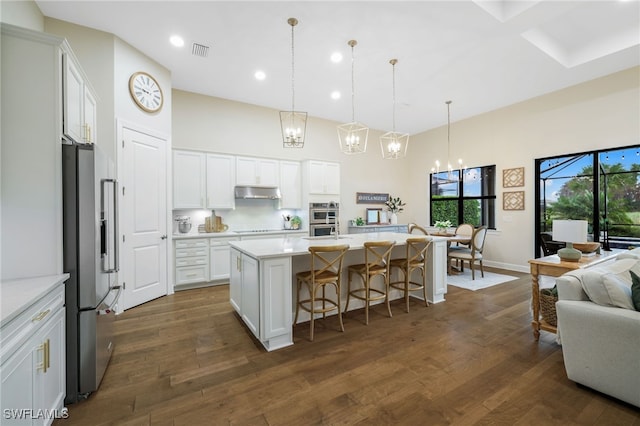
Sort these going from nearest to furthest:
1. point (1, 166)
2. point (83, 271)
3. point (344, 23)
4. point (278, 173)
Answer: point (1, 166) → point (83, 271) → point (344, 23) → point (278, 173)

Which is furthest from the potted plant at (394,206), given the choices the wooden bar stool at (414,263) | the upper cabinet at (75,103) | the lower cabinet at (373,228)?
the upper cabinet at (75,103)

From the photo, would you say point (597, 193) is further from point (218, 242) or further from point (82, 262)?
point (82, 262)

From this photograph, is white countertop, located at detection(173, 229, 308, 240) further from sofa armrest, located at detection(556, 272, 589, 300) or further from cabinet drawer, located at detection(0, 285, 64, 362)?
sofa armrest, located at detection(556, 272, 589, 300)

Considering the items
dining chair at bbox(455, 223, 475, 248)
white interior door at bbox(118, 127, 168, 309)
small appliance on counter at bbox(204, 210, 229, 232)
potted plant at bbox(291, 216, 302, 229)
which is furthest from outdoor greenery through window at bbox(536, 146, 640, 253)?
white interior door at bbox(118, 127, 168, 309)

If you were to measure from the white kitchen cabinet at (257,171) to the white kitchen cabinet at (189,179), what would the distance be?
0.65 m

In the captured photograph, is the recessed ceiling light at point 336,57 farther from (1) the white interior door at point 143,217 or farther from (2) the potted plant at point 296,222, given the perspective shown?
(2) the potted plant at point 296,222

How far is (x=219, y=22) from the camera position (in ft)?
10.5

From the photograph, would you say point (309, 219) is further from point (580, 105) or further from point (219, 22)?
point (580, 105)

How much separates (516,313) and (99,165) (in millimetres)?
4606

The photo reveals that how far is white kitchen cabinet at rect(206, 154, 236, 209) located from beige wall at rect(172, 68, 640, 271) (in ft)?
0.99

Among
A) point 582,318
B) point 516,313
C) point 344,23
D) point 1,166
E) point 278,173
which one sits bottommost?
point 516,313

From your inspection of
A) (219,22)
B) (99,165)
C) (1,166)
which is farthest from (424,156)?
(1,166)

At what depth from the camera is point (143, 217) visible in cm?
382

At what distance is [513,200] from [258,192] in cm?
530
